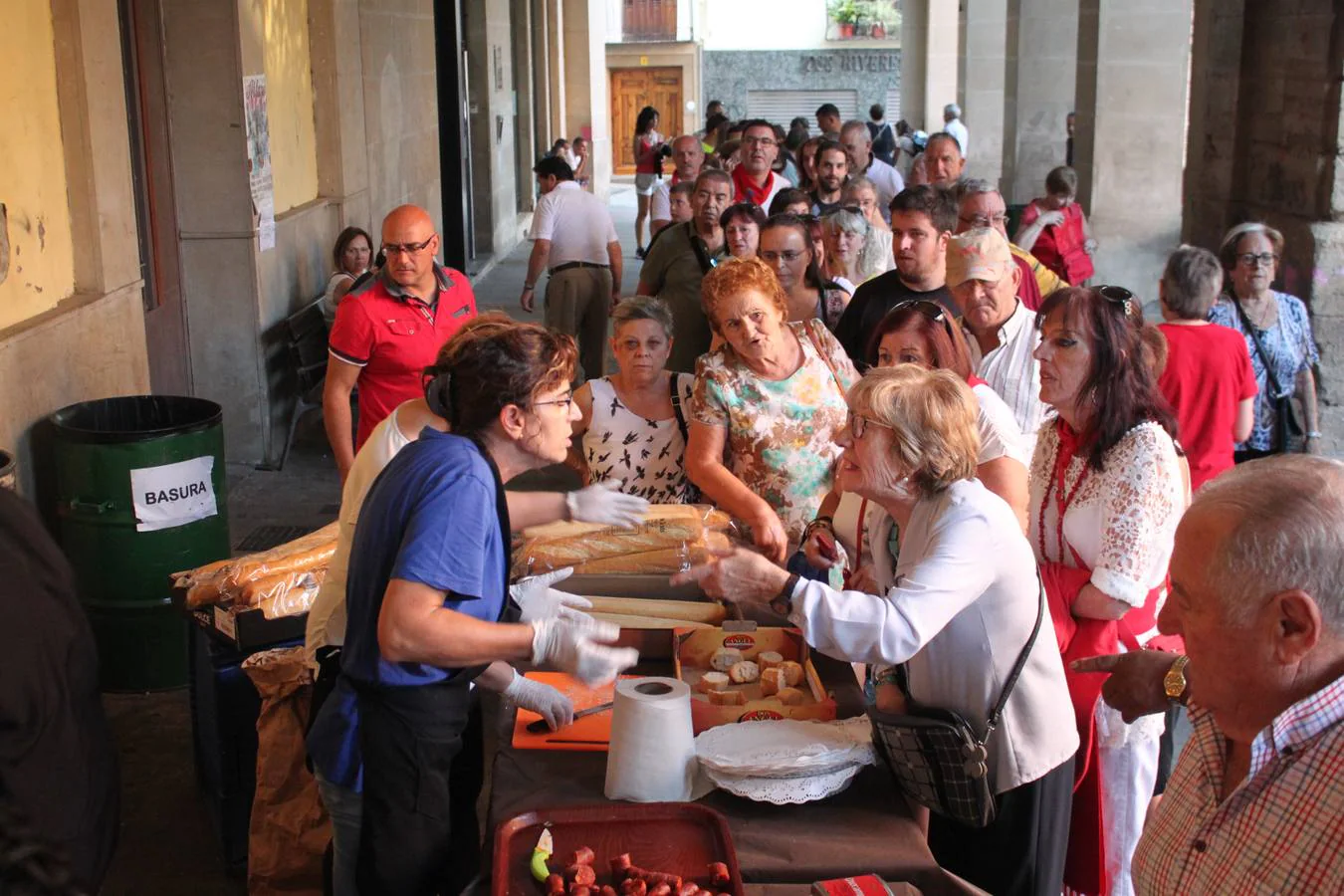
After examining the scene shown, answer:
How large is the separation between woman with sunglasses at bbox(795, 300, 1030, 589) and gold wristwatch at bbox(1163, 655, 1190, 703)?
113 centimetres

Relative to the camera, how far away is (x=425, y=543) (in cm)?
277

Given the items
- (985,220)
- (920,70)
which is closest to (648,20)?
(920,70)

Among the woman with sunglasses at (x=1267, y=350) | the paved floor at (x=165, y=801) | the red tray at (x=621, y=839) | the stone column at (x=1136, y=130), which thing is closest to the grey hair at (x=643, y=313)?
→ the paved floor at (x=165, y=801)

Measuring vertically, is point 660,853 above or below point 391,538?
below

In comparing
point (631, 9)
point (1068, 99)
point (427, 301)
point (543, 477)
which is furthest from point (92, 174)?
point (631, 9)

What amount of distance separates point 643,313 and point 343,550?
6.33 feet

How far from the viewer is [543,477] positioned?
8922 millimetres

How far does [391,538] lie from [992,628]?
1240 millimetres

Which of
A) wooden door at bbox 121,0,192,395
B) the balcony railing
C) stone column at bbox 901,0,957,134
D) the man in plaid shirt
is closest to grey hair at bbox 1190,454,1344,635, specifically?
the man in plaid shirt

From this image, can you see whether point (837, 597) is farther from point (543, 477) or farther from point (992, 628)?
point (543, 477)

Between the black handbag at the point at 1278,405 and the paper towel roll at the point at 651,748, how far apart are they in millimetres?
4636

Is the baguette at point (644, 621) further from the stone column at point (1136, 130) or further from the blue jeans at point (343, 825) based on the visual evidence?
the stone column at point (1136, 130)

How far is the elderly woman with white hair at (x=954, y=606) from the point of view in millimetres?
2893

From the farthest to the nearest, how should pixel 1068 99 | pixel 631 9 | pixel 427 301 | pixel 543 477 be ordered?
pixel 631 9, pixel 1068 99, pixel 543 477, pixel 427 301
